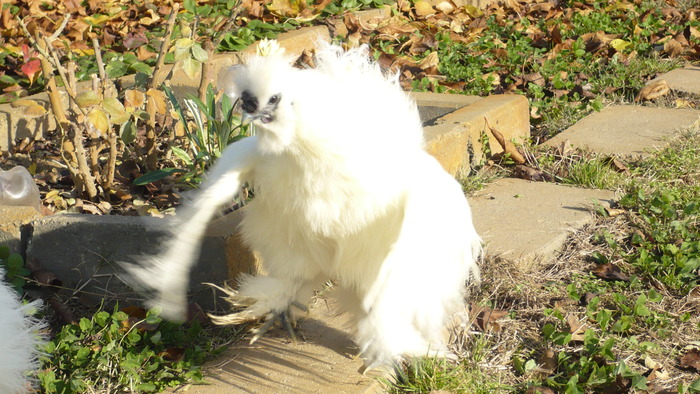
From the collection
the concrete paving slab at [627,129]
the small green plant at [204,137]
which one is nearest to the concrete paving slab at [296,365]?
the small green plant at [204,137]

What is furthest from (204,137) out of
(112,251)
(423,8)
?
(423,8)

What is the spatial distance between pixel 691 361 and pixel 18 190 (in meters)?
2.81

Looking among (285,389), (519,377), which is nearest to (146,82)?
(285,389)

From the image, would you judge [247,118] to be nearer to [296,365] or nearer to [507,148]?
[296,365]

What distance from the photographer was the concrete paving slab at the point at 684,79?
5570 millimetres

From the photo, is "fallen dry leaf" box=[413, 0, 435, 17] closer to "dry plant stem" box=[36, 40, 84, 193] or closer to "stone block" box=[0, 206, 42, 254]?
"dry plant stem" box=[36, 40, 84, 193]

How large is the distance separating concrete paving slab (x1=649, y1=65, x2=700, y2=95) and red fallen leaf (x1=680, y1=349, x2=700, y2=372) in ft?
9.73

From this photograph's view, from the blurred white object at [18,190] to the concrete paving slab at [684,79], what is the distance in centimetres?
396

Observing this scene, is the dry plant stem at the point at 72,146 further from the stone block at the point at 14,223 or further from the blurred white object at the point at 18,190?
the stone block at the point at 14,223

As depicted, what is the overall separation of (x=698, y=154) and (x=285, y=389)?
2.83 metres

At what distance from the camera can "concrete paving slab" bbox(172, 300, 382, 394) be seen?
111 inches

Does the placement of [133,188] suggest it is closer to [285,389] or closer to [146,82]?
[146,82]

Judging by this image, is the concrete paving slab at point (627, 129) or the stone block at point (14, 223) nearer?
the stone block at point (14, 223)

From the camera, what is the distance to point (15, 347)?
269cm
